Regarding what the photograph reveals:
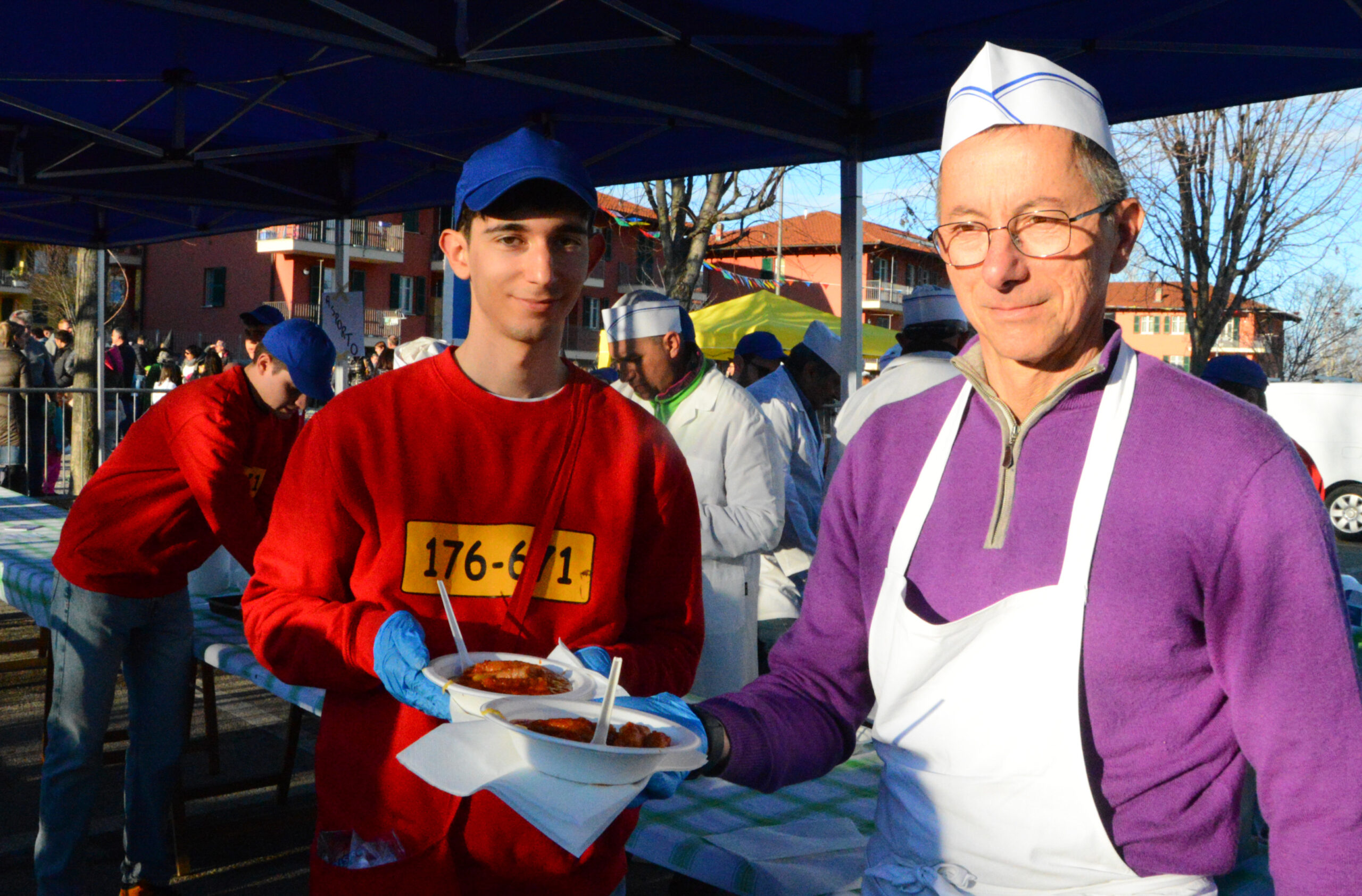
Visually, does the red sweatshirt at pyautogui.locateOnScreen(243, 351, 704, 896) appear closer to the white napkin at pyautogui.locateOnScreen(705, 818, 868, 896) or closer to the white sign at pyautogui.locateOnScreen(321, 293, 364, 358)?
the white napkin at pyautogui.locateOnScreen(705, 818, 868, 896)

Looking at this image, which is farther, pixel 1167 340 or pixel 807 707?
pixel 1167 340

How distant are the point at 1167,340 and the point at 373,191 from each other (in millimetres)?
87855

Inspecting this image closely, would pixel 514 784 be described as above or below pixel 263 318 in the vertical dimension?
below

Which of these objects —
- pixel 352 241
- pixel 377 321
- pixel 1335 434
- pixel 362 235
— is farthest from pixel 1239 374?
pixel 362 235

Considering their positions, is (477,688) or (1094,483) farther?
→ (477,688)

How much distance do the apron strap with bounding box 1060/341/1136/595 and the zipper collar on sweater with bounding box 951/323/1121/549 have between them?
0.04 metres

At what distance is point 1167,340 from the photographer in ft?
281

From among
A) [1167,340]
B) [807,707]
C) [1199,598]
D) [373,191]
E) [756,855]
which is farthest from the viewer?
[1167,340]

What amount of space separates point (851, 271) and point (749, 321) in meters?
10.9

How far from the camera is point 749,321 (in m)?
16.5

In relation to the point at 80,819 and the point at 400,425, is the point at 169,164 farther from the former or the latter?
the point at 400,425

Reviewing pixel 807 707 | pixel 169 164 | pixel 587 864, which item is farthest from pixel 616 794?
pixel 169 164

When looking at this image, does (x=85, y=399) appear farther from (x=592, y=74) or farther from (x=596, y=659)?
(x=596, y=659)

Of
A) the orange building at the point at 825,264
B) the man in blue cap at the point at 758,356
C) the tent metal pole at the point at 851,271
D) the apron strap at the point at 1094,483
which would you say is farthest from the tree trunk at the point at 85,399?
the orange building at the point at 825,264
